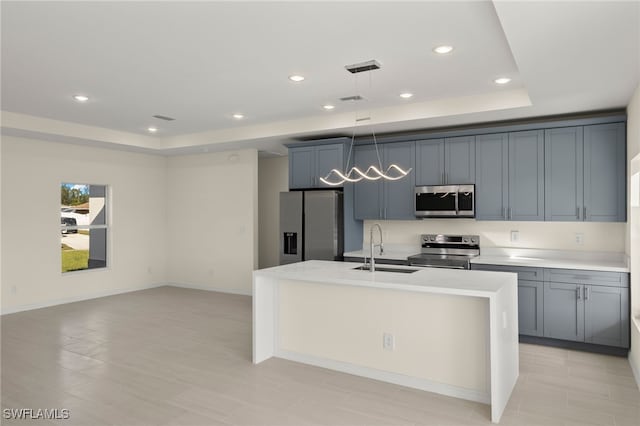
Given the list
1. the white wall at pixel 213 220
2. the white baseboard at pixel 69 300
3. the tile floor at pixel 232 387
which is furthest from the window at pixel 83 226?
the tile floor at pixel 232 387

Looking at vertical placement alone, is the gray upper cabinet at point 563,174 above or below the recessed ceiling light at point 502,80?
below

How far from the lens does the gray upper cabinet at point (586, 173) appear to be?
4.43 metres

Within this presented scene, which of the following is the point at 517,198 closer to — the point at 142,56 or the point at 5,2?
the point at 142,56

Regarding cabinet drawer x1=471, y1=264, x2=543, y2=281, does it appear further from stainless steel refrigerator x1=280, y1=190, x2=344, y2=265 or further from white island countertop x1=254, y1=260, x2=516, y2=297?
stainless steel refrigerator x1=280, y1=190, x2=344, y2=265

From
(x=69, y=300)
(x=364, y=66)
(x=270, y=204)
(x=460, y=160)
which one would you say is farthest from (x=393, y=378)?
(x=270, y=204)

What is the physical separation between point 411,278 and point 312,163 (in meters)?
2.90

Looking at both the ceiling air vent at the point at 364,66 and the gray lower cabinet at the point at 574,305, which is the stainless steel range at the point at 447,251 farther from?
the ceiling air vent at the point at 364,66

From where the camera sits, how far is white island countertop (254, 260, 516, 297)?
3.11 meters

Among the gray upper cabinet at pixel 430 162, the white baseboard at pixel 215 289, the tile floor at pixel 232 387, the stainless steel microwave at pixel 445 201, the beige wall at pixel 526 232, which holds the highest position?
the gray upper cabinet at pixel 430 162

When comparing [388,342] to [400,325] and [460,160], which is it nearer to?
[400,325]

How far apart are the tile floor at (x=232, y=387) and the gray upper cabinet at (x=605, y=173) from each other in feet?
4.77

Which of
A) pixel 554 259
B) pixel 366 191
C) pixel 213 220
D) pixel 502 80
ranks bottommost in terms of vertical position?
pixel 554 259

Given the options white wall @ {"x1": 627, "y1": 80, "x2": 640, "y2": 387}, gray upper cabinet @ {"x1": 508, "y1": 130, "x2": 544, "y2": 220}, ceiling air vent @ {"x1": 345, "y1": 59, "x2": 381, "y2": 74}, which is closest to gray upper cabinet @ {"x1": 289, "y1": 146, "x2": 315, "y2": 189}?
ceiling air vent @ {"x1": 345, "y1": 59, "x2": 381, "y2": 74}

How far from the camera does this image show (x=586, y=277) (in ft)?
13.9
